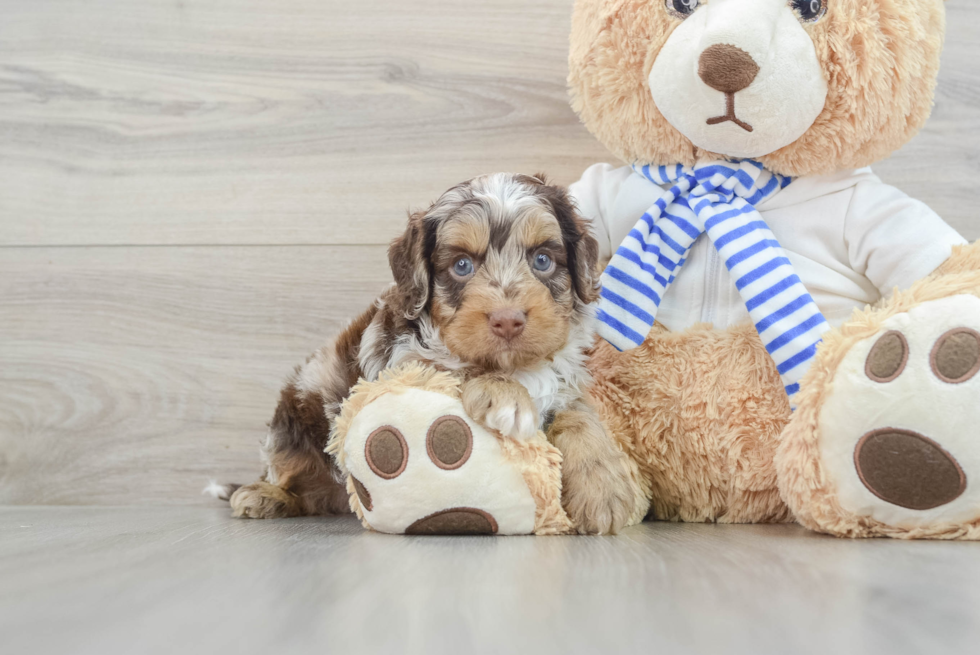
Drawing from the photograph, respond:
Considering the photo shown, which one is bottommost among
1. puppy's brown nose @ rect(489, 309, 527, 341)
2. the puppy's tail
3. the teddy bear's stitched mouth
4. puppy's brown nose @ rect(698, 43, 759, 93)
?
the puppy's tail

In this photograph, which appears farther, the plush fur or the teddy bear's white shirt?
the teddy bear's white shirt

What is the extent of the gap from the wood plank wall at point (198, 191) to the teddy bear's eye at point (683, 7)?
Answer: 1.99 feet

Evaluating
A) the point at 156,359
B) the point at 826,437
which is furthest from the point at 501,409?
the point at 156,359

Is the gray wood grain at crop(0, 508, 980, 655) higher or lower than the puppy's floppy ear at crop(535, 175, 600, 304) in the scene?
lower

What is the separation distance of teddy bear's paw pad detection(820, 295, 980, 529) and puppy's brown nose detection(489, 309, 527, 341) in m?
0.54

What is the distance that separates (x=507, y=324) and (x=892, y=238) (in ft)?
2.78

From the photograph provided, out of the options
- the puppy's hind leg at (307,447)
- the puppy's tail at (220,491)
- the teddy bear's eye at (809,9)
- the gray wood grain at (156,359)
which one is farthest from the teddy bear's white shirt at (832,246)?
the puppy's tail at (220,491)

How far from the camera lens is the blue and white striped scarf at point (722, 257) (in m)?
1.47

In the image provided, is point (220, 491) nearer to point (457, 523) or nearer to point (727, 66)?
point (457, 523)

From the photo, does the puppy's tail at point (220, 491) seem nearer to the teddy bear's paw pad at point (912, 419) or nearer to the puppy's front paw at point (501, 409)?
the puppy's front paw at point (501, 409)

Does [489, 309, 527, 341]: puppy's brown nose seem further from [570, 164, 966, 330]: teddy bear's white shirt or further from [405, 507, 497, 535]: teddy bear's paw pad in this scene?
[570, 164, 966, 330]: teddy bear's white shirt

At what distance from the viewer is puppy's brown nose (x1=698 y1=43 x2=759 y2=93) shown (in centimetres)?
143

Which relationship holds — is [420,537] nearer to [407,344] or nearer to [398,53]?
[407,344]

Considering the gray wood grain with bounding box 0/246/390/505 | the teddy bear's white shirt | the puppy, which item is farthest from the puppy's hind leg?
the teddy bear's white shirt
